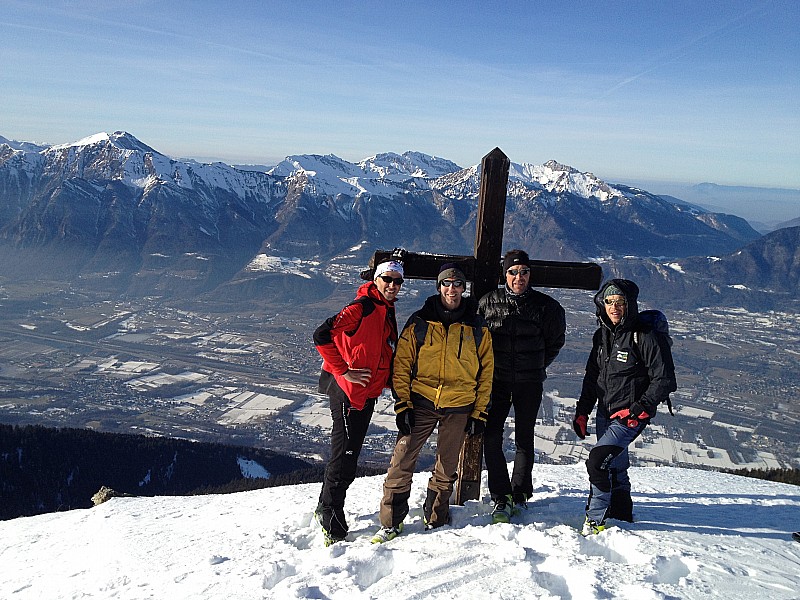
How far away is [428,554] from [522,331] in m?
2.39

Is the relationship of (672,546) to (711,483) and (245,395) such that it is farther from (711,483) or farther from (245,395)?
(245,395)

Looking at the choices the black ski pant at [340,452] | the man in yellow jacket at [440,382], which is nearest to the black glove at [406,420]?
the man in yellow jacket at [440,382]

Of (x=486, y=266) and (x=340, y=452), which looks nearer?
(x=340, y=452)

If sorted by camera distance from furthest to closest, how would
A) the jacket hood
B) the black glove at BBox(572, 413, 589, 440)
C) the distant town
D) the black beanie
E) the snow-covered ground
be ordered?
1. the distant town
2. the black glove at BBox(572, 413, 589, 440)
3. the black beanie
4. the jacket hood
5. the snow-covered ground

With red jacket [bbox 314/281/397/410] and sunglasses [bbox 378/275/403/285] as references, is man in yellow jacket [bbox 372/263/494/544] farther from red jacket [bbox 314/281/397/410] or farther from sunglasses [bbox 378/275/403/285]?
sunglasses [bbox 378/275/403/285]

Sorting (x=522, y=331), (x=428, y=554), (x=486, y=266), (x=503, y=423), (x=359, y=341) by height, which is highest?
(x=486, y=266)

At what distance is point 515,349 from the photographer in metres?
5.86

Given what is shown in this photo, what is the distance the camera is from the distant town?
64.4 m

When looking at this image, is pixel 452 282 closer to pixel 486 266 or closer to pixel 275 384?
pixel 486 266

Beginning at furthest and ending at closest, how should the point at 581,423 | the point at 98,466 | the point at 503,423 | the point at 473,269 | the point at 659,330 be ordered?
the point at 98,466 → the point at 473,269 → the point at 503,423 → the point at 581,423 → the point at 659,330

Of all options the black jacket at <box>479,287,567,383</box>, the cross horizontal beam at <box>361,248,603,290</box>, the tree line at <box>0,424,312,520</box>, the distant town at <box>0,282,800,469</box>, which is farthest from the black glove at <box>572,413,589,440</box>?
the distant town at <box>0,282,800,469</box>

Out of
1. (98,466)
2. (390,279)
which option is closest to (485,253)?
(390,279)

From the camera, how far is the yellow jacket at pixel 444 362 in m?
5.48

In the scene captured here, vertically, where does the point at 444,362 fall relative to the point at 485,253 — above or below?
below
